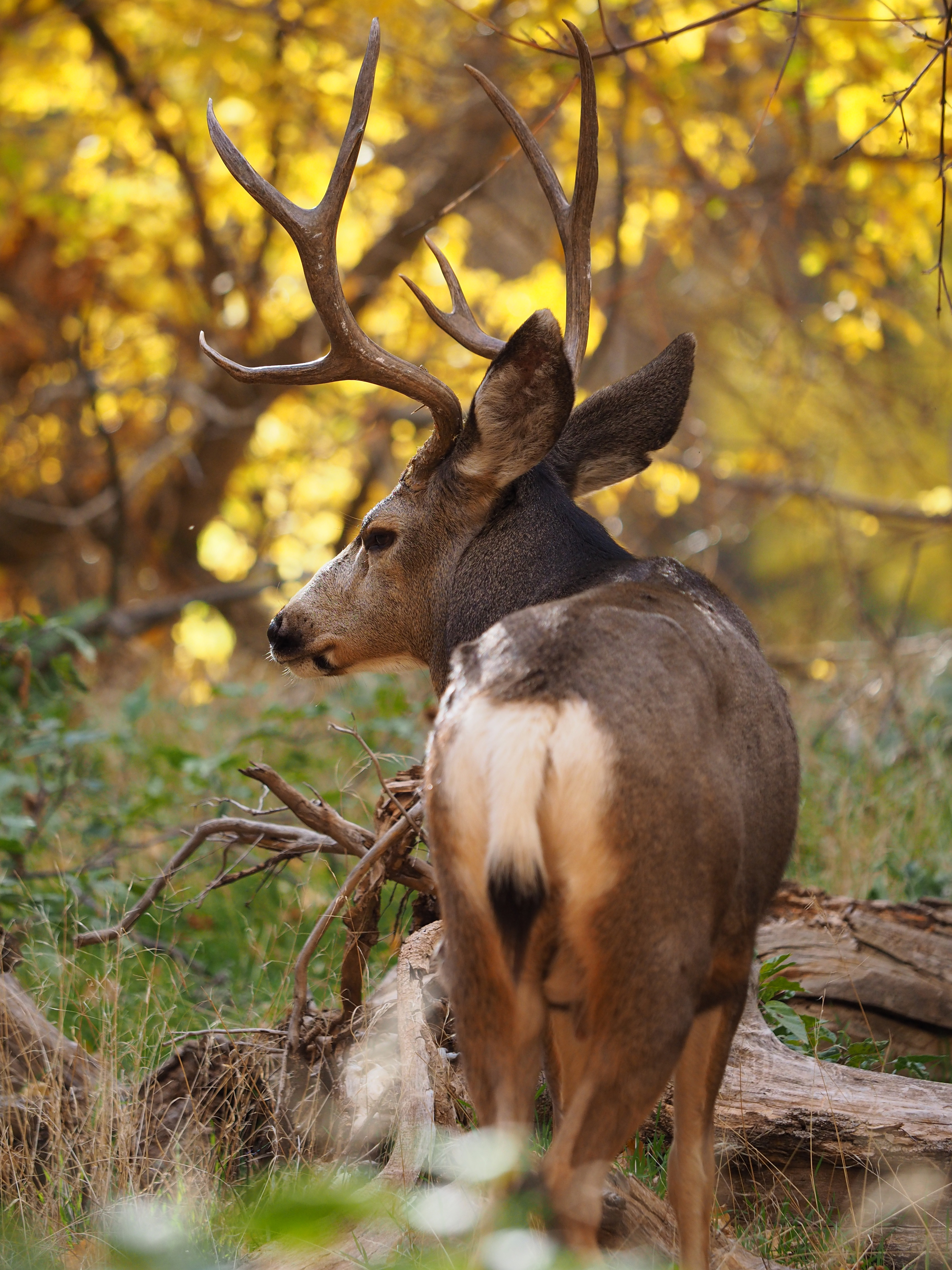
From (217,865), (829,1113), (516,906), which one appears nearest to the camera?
(516,906)

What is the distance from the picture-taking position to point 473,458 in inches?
145

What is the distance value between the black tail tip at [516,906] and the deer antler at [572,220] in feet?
7.25

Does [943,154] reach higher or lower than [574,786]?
higher

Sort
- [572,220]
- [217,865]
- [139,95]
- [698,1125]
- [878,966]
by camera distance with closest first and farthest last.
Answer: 1. [698,1125]
2. [572,220]
3. [878,966]
4. [217,865]
5. [139,95]

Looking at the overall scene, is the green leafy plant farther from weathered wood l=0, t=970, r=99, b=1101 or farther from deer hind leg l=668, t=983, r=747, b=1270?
weathered wood l=0, t=970, r=99, b=1101

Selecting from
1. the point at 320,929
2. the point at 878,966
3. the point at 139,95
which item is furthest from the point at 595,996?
the point at 139,95

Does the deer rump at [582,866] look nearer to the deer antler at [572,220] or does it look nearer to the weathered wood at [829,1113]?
the weathered wood at [829,1113]

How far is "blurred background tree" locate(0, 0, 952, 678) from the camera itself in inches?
359

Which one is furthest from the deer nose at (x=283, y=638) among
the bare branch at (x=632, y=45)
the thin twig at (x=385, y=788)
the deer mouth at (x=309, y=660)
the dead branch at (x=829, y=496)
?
the dead branch at (x=829, y=496)

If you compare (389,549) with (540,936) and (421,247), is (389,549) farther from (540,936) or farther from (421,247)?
(421,247)

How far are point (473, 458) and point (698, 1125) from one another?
1.98 meters

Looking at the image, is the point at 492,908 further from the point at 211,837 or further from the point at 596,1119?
the point at 211,837

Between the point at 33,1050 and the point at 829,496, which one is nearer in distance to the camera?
the point at 33,1050

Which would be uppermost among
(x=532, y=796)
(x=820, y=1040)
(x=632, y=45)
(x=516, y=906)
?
(x=632, y=45)
